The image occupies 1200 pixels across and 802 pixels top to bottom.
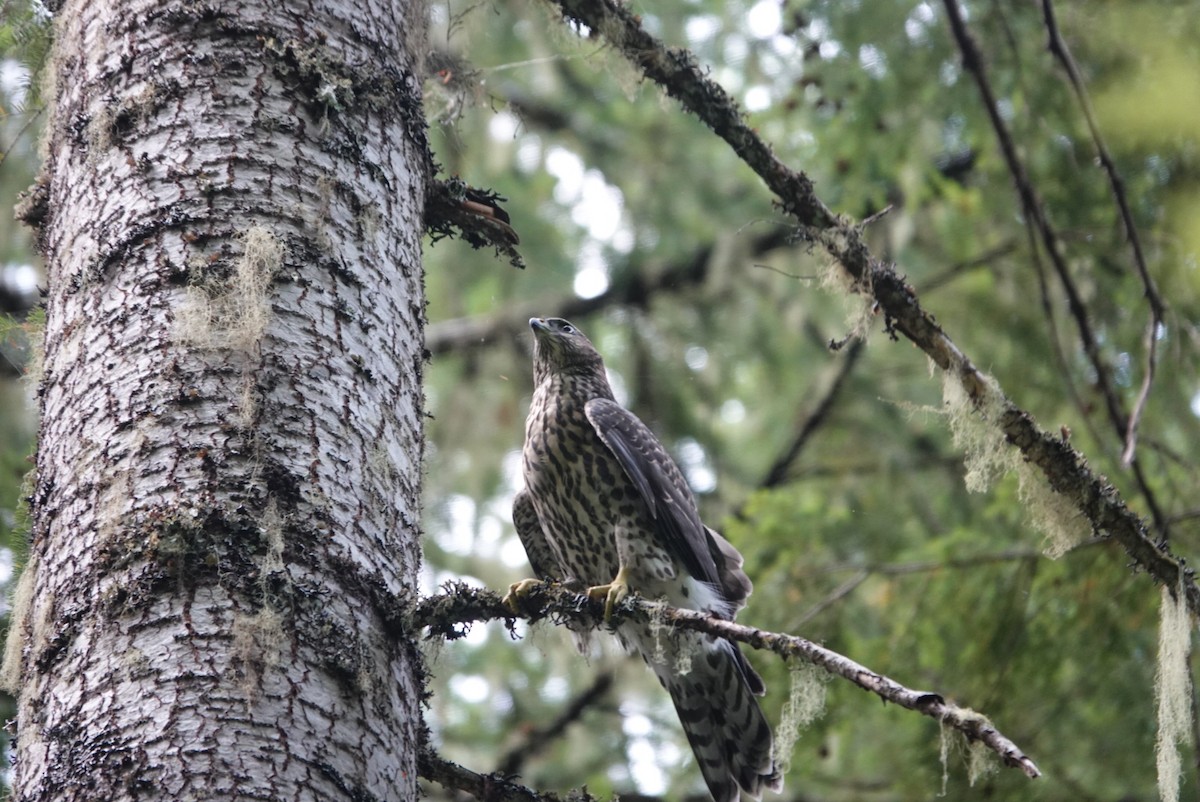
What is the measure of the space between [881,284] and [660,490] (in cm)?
124

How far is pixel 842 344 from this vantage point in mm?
3096

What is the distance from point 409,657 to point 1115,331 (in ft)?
13.0

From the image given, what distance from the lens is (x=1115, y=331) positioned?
538 cm

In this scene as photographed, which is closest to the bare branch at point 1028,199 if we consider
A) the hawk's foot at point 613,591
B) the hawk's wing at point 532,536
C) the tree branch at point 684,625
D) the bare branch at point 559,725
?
the hawk's foot at point 613,591

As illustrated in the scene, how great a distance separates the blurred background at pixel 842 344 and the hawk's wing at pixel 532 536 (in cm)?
83

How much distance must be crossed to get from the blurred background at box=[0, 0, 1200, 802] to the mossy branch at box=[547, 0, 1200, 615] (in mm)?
99

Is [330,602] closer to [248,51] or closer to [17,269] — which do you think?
[248,51]

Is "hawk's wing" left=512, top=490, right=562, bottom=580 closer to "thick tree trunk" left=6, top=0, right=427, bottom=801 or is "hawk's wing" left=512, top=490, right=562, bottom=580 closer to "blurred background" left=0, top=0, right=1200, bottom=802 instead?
"blurred background" left=0, top=0, right=1200, bottom=802

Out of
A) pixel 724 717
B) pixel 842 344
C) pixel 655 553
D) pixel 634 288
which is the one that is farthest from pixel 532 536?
pixel 634 288

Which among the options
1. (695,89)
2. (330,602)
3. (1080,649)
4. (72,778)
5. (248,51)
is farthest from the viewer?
(1080,649)

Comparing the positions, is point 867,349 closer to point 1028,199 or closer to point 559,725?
point 559,725

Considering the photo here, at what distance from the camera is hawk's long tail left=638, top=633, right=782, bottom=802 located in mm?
4223

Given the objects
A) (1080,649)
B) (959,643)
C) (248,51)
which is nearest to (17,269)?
(248,51)

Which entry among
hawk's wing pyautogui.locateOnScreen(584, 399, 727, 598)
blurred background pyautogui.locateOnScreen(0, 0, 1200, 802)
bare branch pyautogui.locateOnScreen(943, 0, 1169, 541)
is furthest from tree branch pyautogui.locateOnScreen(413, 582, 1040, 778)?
bare branch pyautogui.locateOnScreen(943, 0, 1169, 541)
